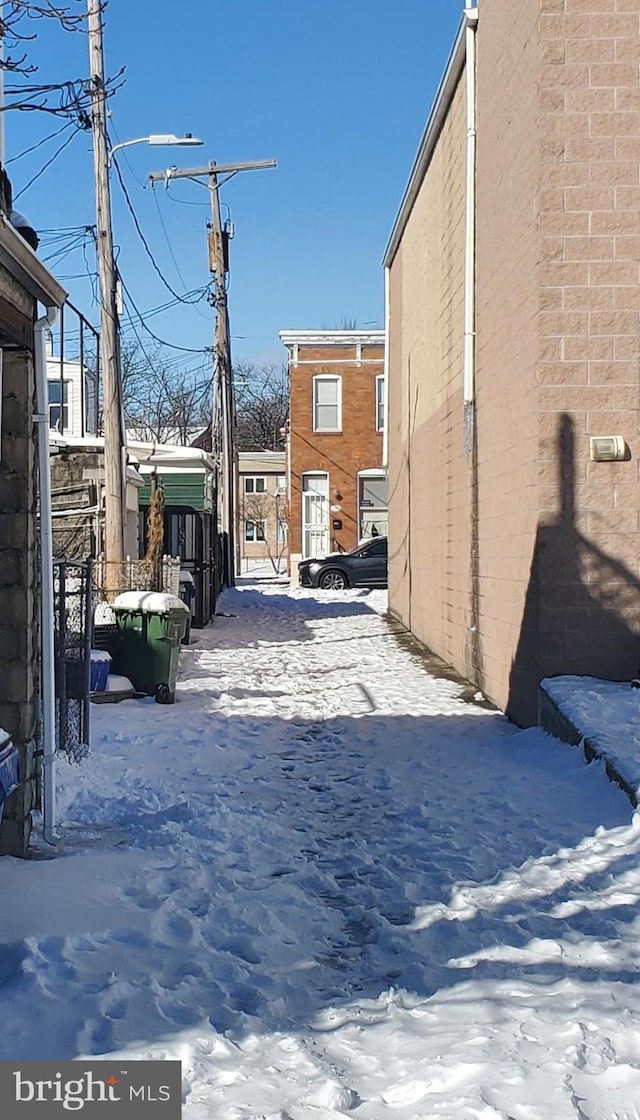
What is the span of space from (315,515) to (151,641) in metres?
25.1

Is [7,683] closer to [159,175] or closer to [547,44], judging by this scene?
[547,44]

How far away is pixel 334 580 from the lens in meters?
29.3

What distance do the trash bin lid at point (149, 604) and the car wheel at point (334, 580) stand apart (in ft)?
60.8

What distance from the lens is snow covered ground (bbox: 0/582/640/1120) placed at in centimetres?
324

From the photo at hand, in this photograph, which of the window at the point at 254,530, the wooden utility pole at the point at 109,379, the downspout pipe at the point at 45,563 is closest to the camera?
the downspout pipe at the point at 45,563

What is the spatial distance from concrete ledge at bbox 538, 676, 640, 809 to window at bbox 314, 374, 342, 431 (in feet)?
88.7

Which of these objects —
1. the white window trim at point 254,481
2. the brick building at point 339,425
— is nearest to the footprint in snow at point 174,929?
the brick building at point 339,425

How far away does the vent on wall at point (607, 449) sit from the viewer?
8320 millimetres

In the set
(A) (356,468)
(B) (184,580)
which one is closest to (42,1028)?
(B) (184,580)

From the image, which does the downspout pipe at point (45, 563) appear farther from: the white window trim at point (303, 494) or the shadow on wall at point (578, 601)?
the white window trim at point (303, 494)

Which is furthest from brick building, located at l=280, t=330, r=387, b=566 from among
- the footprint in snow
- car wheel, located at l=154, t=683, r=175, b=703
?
the footprint in snow

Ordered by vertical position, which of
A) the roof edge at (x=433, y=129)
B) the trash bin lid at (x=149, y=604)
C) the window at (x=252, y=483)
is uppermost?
the roof edge at (x=433, y=129)

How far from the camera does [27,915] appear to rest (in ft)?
14.8

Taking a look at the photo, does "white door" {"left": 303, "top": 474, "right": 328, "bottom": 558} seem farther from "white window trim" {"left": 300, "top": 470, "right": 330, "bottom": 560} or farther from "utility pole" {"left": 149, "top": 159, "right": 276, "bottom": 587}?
"utility pole" {"left": 149, "top": 159, "right": 276, "bottom": 587}
